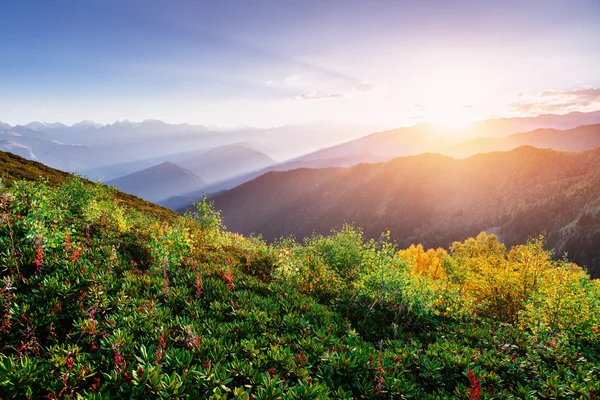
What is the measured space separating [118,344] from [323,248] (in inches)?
1134

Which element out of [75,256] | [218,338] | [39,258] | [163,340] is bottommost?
[218,338]

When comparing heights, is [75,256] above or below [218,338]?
above

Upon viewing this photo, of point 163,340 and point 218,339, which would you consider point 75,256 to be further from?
point 218,339

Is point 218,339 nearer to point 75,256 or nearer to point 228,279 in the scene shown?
point 228,279

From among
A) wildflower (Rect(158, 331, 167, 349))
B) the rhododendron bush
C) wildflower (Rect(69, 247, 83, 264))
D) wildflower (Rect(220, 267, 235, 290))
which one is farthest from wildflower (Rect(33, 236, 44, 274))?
wildflower (Rect(220, 267, 235, 290))

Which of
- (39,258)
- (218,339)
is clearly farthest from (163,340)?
(39,258)

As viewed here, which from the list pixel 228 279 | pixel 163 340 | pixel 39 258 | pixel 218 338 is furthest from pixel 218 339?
pixel 39 258

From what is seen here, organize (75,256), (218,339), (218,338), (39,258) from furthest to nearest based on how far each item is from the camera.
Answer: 1. (75,256)
2. (39,258)
3. (218,338)
4. (218,339)

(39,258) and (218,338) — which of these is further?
(39,258)

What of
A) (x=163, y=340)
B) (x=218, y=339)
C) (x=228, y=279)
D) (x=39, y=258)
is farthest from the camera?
(x=228, y=279)

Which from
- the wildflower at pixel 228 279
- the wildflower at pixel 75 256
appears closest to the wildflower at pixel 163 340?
the wildflower at pixel 228 279

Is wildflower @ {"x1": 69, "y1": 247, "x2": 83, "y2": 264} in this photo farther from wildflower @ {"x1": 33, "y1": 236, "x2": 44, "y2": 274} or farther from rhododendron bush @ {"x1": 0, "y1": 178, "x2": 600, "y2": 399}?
wildflower @ {"x1": 33, "y1": 236, "x2": 44, "y2": 274}

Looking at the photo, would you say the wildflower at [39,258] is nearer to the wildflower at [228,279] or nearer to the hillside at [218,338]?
the hillside at [218,338]

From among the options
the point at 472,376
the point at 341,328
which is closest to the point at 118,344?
the point at 341,328
